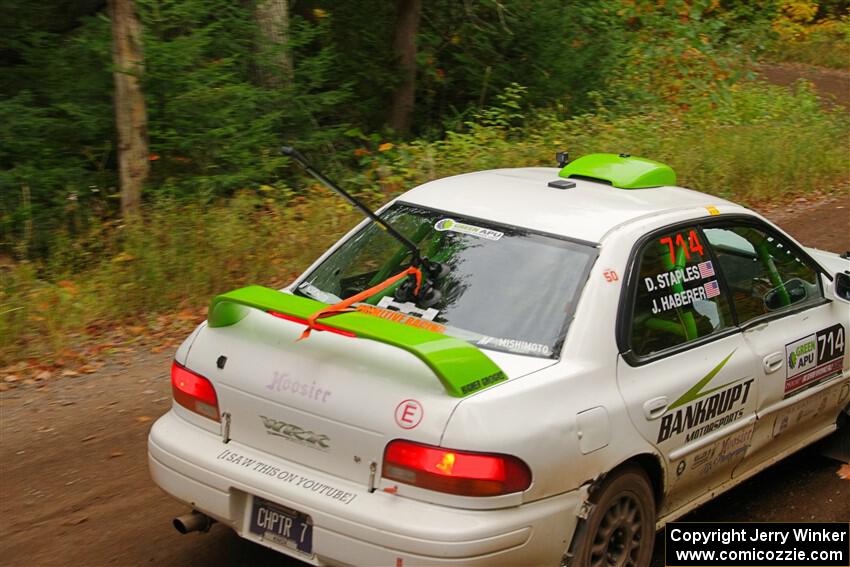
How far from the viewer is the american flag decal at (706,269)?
4895 millimetres

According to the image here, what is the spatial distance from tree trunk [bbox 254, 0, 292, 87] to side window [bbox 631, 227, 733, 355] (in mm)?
9499

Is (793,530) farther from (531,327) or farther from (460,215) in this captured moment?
(460,215)

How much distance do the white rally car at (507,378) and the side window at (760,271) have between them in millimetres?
13

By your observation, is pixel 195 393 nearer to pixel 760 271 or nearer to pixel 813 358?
pixel 760 271

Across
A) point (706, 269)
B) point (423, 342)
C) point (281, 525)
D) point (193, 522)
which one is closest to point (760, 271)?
point (706, 269)

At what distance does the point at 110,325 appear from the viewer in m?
8.51

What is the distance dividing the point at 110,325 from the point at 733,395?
5.47 metres

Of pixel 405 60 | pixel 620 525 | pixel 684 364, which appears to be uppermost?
pixel 684 364

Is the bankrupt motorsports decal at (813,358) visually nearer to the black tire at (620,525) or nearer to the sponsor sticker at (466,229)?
the black tire at (620,525)

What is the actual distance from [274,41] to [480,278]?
9796mm

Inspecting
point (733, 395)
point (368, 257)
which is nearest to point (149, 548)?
point (368, 257)

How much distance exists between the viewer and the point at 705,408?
15.2 ft

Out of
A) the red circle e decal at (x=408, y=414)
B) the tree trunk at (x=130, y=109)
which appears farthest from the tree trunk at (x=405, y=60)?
the red circle e decal at (x=408, y=414)

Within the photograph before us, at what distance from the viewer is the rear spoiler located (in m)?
3.70
